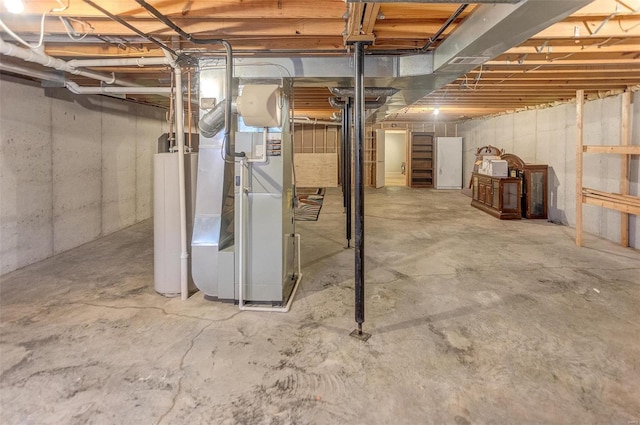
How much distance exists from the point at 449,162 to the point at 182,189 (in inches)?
Result: 381

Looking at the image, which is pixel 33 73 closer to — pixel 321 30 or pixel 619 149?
pixel 321 30

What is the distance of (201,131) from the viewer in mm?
2963

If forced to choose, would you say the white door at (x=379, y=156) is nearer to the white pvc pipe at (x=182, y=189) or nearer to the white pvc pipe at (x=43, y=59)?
the white pvc pipe at (x=43, y=59)

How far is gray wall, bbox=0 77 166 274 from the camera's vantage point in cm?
380

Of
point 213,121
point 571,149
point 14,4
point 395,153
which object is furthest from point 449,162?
point 14,4

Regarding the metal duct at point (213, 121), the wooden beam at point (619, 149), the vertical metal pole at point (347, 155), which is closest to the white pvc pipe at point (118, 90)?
the metal duct at point (213, 121)

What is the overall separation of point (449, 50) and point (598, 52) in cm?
177

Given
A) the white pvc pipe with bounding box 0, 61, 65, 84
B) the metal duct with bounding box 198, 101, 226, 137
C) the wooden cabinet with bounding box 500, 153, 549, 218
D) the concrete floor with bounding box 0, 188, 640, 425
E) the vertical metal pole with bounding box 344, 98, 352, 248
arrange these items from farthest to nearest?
the wooden cabinet with bounding box 500, 153, 549, 218 → the vertical metal pole with bounding box 344, 98, 352, 248 → the white pvc pipe with bounding box 0, 61, 65, 84 → the metal duct with bounding box 198, 101, 226, 137 → the concrete floor with bounding box 0, 188, 640, 425

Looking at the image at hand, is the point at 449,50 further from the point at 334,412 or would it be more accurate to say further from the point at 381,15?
the point at 334,412

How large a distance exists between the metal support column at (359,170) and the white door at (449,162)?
947 centimetres

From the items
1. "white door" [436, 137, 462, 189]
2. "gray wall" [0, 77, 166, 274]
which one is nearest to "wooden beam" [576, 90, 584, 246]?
"gray wall" [0, 77, 166, 274]

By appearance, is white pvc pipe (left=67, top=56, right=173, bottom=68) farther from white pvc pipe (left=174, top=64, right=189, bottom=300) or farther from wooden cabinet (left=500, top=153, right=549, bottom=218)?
wooden cabinet (left=500, top=153, right=549, bottom=218)

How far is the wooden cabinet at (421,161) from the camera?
11828 mm

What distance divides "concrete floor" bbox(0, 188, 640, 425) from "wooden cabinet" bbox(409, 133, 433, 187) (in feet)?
25.7
